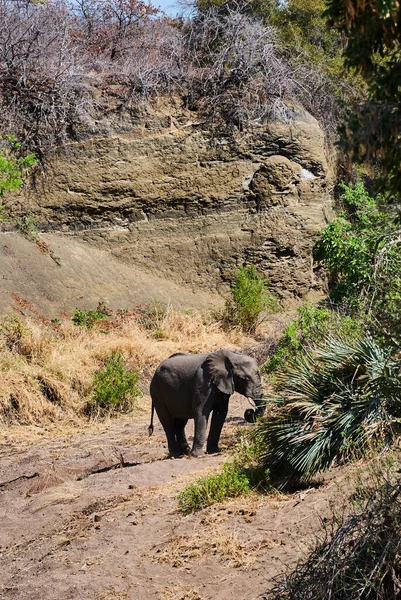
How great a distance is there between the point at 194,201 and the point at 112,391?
9.71 metres

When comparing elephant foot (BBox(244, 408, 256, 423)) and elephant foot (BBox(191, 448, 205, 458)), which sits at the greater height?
elephant foot (BBox(244, 408, 256, 423))

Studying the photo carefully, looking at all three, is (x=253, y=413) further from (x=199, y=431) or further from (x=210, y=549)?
(x=210, y=549)

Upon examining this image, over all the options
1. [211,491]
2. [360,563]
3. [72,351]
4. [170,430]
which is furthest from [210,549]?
[72,351]

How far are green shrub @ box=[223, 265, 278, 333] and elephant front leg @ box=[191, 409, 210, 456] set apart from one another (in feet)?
30.4

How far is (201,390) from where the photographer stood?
12281 mm

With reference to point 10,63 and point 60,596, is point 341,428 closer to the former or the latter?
point 60,596

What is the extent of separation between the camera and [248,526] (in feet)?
28.3

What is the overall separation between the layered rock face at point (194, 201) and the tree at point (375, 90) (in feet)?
63.1

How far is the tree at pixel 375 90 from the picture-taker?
16.0 ft

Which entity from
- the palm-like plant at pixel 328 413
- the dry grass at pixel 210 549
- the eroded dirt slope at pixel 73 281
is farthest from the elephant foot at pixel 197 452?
the eroded dirt slope at pixel 73 281

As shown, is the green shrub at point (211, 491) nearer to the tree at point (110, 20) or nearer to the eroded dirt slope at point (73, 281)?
the eroded dirt slope at point (73, 281)

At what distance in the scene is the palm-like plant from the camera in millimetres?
9227

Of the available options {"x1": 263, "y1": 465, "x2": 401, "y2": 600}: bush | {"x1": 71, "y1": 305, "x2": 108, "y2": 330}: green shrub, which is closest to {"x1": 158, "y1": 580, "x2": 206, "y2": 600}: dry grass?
{"x1": 263, "y1": 465, "x2": 401, "y2": 600}: bush

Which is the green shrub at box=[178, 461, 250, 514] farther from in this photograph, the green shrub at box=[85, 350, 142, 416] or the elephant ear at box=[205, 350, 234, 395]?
the green shrub at box=[85, 350, 142, 416]
